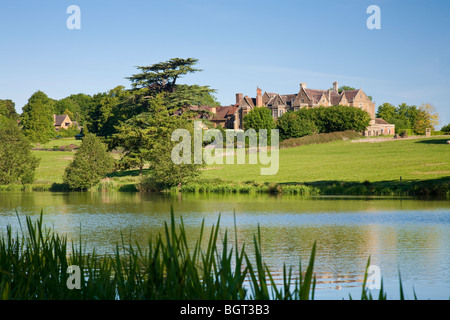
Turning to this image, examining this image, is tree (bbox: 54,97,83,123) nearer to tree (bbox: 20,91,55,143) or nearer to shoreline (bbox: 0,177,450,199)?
tree (bbox: 20,91,55,143)

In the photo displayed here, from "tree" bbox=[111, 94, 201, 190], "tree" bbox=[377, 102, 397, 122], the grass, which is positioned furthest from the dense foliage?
the grass

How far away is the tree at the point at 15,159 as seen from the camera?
1709 inches

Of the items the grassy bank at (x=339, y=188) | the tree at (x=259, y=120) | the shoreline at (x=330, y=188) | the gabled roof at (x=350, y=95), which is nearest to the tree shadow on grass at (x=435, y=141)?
the tree at (x=259, y=120)

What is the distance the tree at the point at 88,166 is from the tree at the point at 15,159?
4263 millimetres

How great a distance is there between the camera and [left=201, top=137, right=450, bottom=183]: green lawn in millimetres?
38781

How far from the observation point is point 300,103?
83.4 metres

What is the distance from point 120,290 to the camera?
16.8ft

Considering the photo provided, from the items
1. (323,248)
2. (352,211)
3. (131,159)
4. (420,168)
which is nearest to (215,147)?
(131,159)

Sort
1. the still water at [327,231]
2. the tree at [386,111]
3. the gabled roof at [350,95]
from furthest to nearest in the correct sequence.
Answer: the tree at [386,111] → the gabled roof at [350,95] → the still water at [327,231]

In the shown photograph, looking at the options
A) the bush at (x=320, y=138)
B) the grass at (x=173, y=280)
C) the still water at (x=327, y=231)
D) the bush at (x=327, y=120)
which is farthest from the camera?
the bush at (x=327, y=120)

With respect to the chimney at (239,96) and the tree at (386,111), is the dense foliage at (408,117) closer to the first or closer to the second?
the tree at (386,111)

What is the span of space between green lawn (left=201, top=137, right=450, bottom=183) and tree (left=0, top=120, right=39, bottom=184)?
575 inches

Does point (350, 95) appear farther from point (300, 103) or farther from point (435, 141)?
point (435, 141)
